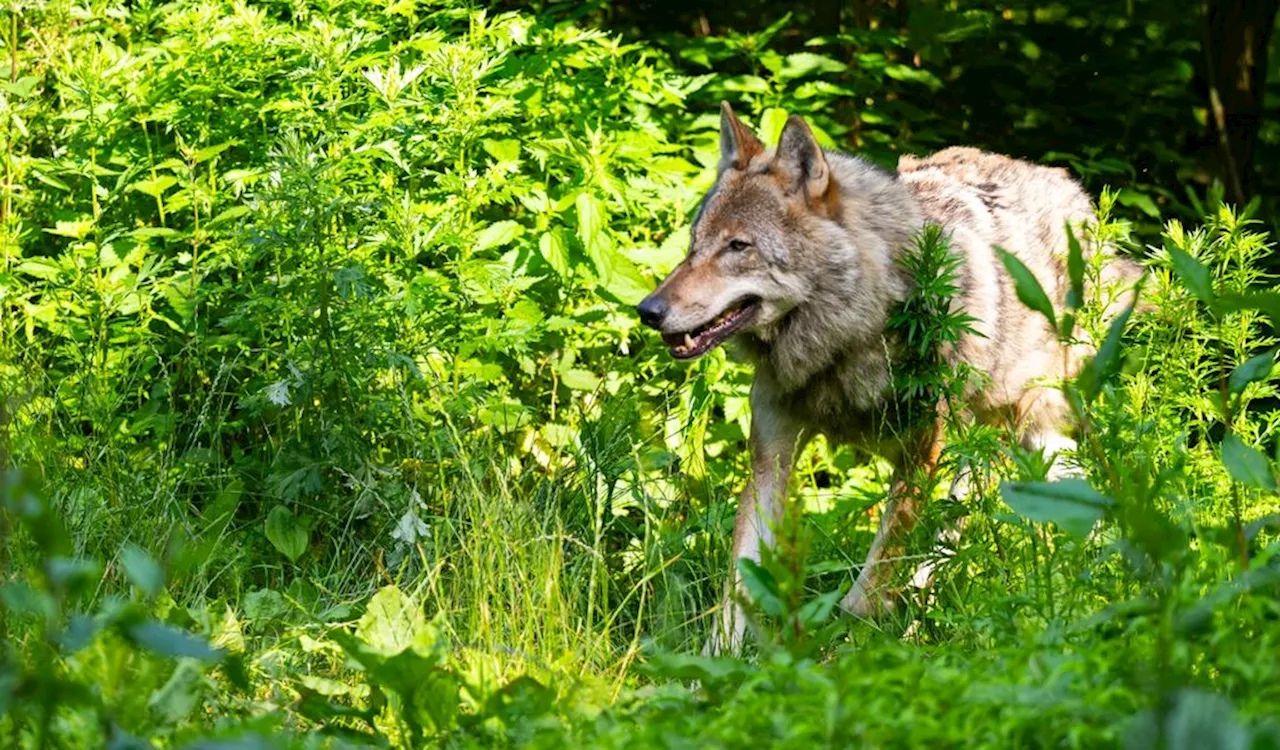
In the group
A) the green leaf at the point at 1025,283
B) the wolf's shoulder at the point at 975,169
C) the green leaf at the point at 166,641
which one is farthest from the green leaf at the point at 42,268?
the green leaf at the point at 1025,283

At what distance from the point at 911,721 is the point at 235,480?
11.1 ft

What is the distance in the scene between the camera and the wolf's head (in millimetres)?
4777

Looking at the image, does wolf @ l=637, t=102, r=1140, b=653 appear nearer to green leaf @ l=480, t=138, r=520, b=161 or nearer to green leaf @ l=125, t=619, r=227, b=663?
green leaf @ l=480, t=138, r=520, b=161

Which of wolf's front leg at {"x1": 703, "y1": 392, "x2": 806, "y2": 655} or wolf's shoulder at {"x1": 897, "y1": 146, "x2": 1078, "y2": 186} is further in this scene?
wolf's shoulder at {"x1": 897, "y1": 146, "x2": 1078, "y2": 186}

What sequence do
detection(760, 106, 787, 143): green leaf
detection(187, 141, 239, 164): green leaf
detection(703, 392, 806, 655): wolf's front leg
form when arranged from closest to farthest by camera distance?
detection(703, 392, 806, 655): wolf's front leg
detection(187, 141, 239, 164): green leaf
detection(760, 106, 787, 143): green leaf

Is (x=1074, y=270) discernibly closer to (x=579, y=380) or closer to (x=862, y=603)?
(x=862, y=603)

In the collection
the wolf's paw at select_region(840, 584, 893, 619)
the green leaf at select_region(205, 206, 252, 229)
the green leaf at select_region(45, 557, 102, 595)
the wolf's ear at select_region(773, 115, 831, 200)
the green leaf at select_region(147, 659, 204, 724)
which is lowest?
the wolf's paw at select_region(840, 584, 893, 619)

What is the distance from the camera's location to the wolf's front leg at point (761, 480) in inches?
181

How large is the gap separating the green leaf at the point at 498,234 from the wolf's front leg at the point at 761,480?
3.96ft

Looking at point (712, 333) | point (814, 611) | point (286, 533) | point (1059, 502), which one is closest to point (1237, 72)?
point (712, 333)

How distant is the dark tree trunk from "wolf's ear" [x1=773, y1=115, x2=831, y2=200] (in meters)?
3.72

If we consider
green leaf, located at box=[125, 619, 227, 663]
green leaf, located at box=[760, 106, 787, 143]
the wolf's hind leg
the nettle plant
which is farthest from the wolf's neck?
green leaf, located at box=[125, 619, 227, 663]

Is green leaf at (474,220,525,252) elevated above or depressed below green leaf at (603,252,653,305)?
above

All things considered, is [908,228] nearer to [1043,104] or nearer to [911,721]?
[911,721]
